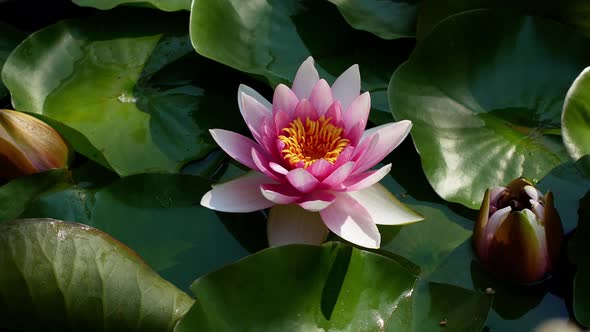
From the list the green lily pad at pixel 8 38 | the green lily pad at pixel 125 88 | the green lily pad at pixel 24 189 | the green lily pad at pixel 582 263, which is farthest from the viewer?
the green lily pad at pixel 8 38

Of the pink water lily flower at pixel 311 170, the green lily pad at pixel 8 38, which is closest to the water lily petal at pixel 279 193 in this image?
the pink water lily flower at pixel 311 170

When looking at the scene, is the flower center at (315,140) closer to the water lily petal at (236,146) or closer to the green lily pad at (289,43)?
the water lily petal at (236,146)

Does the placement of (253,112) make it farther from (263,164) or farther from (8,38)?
(8,38)

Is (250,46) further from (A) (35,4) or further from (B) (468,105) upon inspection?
(A) (35,4)

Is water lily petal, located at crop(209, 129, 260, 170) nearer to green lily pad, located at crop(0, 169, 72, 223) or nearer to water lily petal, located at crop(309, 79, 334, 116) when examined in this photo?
water lily petal, located at crop(309, 79, 334, 116)

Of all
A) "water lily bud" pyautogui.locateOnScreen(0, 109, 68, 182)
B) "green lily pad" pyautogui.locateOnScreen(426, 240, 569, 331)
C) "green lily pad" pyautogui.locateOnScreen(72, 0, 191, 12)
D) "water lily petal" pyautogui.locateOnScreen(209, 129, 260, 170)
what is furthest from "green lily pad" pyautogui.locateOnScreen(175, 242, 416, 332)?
"green lily pad" pyautogui.locateOnScreen(72, 0, 191, 12)

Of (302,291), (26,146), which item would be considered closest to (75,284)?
(302,291)
